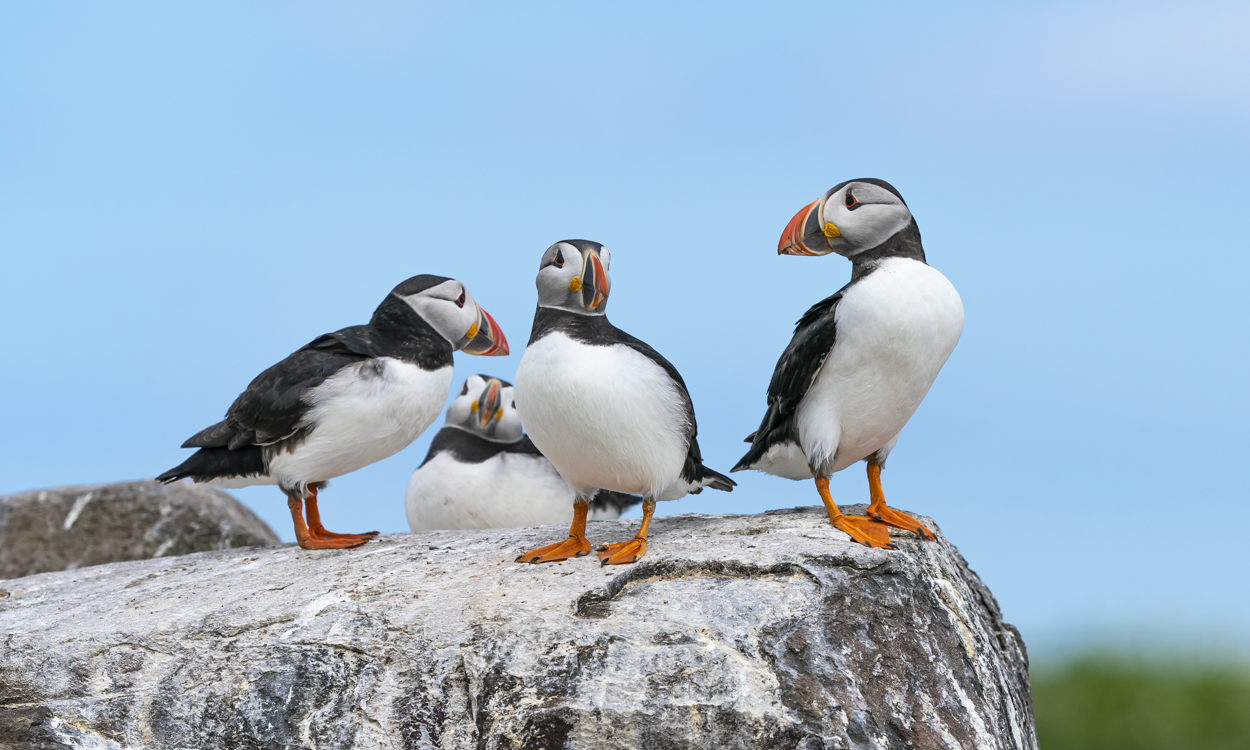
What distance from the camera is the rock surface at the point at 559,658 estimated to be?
4.32 m

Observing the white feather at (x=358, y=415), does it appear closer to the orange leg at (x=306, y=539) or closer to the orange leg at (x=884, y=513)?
the orange leg at (x=306, y=539)

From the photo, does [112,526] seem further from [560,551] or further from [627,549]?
[627,549]

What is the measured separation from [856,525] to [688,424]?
92 centimetres

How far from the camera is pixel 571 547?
17.7 feet

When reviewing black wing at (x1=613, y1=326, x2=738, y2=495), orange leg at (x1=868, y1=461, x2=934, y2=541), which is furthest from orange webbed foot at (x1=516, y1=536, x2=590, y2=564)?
orange leg at (x1=868, y1=461, x2=934, y2=541)

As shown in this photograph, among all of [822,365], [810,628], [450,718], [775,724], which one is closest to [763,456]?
[822,365]

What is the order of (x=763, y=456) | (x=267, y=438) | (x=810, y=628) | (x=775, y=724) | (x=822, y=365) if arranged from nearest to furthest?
(x=775, y=724)
(x=810, y=628)
(x=822, y=365)
(x=763, y=456)
(x=267, y=438)

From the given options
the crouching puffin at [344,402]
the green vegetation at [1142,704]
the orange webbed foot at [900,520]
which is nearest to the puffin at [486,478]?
the crouching puffin at [344,402]

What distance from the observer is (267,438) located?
20.7 ft

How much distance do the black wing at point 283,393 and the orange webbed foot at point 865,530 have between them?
2.82m

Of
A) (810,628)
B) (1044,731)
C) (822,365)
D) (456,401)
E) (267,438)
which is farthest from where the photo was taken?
(1044,731)

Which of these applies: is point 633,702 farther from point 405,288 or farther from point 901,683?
point 405,288

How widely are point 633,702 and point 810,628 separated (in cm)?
81

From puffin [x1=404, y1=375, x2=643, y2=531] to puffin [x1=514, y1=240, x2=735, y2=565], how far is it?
2.20 meters
